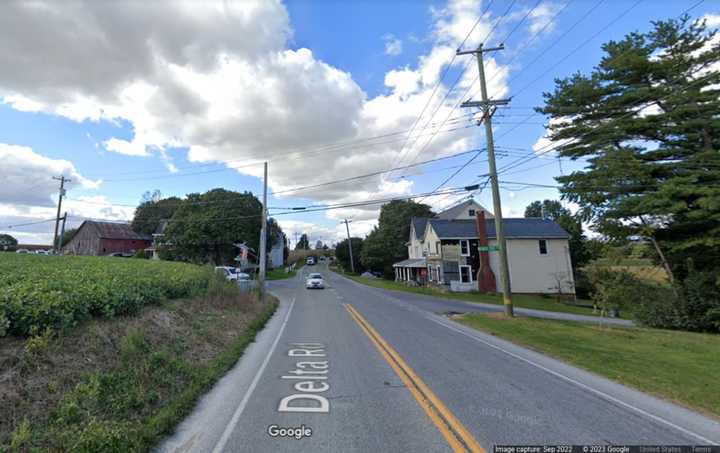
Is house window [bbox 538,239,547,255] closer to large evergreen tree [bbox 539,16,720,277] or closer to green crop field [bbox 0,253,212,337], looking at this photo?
large evergreen tree [bbox 539,16,720,277]

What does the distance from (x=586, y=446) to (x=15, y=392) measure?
7.29 metres

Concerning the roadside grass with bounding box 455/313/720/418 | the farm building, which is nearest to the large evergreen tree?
the roadside grass with bounding box 455/313/720/418

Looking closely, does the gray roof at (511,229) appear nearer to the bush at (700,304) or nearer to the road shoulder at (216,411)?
the bush at (700,304)

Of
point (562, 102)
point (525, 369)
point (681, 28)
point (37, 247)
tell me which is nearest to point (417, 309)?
point (525, 369)

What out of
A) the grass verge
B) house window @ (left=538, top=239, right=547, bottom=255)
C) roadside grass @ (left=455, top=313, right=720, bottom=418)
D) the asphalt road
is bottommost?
roadside grass @ (left=455, top=313, right=720, bottom=418)

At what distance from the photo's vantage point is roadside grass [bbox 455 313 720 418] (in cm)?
577

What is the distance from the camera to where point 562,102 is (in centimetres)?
1884

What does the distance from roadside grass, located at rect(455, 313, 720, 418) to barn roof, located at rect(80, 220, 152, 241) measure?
68.3m

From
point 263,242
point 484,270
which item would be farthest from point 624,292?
point 263,242

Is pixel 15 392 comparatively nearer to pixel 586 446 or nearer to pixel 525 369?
pixel 586 446

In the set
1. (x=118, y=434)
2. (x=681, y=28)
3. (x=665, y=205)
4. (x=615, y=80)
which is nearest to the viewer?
(x=118, y=434)

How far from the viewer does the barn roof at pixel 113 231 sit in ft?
190

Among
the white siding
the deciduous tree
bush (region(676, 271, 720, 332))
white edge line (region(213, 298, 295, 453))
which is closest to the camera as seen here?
white edge line (region(213, 298, 295, 453))

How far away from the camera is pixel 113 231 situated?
60156 mm
